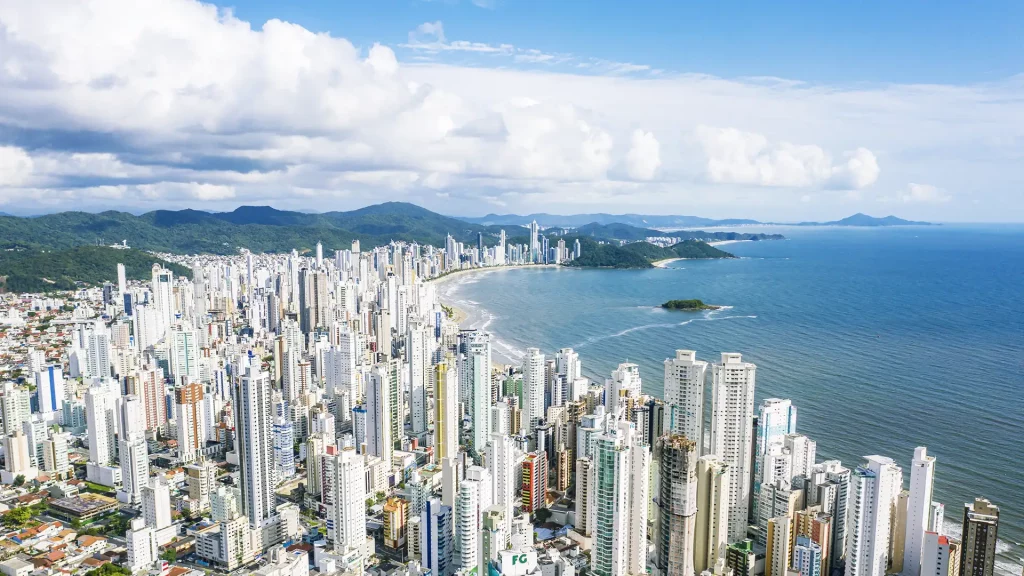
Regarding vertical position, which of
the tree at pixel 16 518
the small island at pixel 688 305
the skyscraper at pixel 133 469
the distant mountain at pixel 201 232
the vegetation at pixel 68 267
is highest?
the distant mountain at pixel 201 232

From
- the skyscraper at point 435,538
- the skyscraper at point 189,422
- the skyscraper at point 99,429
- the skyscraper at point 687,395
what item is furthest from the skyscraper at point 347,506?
the skyscraper at point 99,429

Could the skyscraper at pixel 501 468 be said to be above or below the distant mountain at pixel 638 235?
below

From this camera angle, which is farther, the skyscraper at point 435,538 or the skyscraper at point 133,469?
the skyscraper at point 133,469

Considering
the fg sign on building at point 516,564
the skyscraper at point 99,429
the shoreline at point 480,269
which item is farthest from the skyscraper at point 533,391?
the shoreline at point 480,269

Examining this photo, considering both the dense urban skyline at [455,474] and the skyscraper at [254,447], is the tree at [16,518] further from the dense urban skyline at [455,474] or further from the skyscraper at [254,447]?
the skyscraper at [254,447]

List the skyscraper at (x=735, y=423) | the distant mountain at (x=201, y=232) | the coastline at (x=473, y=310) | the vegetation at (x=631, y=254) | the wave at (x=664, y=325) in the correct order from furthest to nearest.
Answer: the vegetation at (x=631, y=254) < the distant mountain at (x=201, y=232) < the wave at (x=664, y=325) < the coastline at (x=473, y=310) < the skyscraper at (x=735, y=423)

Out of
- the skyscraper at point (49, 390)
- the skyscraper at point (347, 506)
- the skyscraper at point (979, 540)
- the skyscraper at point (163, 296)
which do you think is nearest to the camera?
the skyscraper at point (979, 540)

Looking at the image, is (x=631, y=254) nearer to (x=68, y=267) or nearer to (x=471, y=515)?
(x=68, y=267)

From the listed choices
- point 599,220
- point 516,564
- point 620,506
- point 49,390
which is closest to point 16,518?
point 49,390
